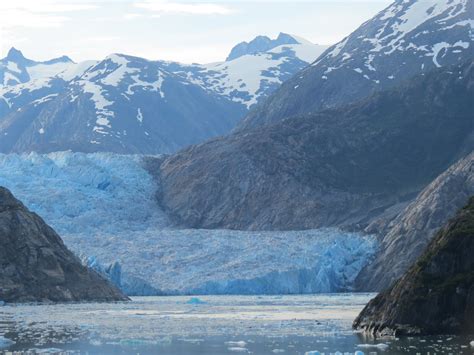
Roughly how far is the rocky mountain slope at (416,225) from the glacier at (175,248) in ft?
5.51

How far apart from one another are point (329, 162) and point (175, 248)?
209ft

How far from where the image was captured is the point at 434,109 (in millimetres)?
172750

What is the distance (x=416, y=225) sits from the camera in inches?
4400

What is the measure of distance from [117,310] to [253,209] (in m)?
82.3

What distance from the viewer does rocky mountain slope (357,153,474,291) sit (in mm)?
104338

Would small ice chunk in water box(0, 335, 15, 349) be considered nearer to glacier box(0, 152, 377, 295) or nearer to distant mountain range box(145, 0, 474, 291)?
glacier box(0, 152, 377, 295)

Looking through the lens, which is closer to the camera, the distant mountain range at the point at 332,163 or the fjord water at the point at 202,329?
the fjord water at the point at 202,329

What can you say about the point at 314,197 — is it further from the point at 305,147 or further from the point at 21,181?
the point at 21,181

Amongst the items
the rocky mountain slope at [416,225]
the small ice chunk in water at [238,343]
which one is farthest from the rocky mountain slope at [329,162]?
the small ice chunk in water at [238,343]

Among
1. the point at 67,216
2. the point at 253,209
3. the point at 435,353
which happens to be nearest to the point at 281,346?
the point at 435,353

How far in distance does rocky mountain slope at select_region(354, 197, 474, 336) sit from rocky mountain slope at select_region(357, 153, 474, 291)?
56.5m

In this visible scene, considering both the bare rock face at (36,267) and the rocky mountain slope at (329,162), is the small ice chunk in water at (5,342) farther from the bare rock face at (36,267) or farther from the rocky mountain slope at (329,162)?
the rocky mountain slope at (329,162)

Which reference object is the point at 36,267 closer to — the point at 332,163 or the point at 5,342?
the point at 5,342

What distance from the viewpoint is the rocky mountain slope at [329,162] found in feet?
498
